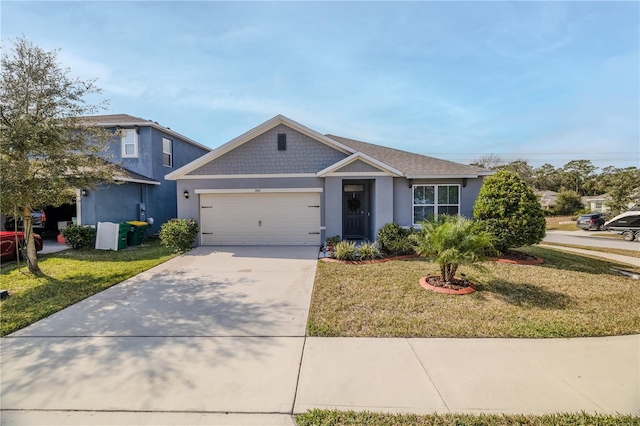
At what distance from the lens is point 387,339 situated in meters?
4.17

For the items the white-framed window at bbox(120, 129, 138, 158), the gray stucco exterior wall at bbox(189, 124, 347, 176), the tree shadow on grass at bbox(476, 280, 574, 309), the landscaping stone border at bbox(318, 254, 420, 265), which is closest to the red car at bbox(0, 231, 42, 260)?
the white-framed window at bbox(120, 129, 138, 158)

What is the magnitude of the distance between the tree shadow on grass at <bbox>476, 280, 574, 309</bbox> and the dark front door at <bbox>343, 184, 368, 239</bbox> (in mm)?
6792

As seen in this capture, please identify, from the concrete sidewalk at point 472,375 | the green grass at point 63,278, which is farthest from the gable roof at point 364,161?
the concrete sidewalk at point 472,375

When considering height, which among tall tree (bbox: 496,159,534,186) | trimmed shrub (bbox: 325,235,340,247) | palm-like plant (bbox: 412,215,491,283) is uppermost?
tall tree (bbox: 496,159,534,186)

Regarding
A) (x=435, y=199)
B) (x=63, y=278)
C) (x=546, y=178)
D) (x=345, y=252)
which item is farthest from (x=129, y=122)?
(x=546, y=178)

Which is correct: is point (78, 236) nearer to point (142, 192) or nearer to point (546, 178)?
point (142, 192)

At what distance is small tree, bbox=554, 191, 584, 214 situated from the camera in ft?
124

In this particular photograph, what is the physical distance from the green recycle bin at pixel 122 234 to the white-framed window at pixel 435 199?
11.7 m

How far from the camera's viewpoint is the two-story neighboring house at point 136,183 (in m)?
12.5

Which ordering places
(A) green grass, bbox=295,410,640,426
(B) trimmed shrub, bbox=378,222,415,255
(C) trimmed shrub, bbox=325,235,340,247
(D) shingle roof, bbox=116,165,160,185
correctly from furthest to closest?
(D) shingle roof, bbox=116,165,160,185, (C) trimmed shrub, bbox=325,235,340,247, (B) trimmed shrub, bbox=378,222,415,255, (A) green grass, bbox=295,410,640,426

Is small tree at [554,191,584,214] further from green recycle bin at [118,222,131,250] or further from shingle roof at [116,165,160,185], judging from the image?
green recycle bin at [118,222,131,250]

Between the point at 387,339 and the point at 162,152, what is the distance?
15.8 metres

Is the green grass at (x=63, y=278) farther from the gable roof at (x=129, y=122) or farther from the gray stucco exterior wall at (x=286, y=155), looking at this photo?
the gable roof at (x=129, y=122)

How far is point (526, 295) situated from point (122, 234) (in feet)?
44.3
